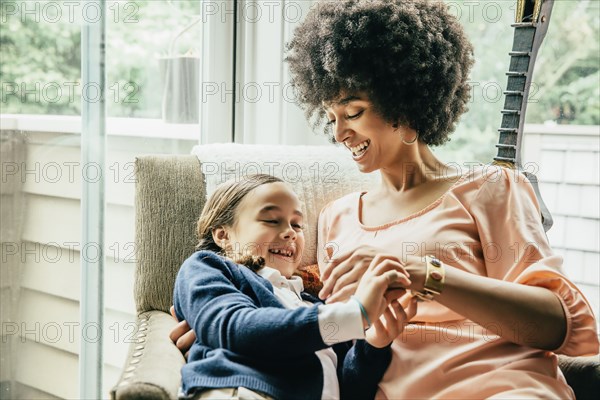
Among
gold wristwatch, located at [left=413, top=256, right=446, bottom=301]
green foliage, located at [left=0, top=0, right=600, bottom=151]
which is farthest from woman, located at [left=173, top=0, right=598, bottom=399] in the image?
green foliage, located at [left=0, top=0, right=600, bottom=151]

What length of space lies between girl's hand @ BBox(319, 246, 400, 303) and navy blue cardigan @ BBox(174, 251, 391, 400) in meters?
0.11

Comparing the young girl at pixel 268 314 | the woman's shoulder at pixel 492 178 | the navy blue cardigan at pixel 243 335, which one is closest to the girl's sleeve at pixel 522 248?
the woman's shoulder at pixel 492 178

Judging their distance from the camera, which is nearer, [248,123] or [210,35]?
[210,35]

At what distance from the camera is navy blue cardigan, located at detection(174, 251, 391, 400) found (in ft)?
3.89

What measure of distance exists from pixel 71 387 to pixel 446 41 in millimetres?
1429

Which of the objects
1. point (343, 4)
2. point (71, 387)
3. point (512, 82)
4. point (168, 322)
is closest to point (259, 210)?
point (168, 322)

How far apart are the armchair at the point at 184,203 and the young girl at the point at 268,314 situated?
9 cm

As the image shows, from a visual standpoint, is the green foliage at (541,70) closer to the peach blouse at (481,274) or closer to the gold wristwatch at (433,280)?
the peach blouse at (481,274)

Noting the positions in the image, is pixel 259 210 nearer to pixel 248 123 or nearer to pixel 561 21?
pixel 248 123

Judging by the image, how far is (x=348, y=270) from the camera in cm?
135

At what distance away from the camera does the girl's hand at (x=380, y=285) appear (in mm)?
1219

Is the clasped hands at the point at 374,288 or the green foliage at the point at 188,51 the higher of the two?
the green foliage at the point at 188,51

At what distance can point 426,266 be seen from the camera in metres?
1.30

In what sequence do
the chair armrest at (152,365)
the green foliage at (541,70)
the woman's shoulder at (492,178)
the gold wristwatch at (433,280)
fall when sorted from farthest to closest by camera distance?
the green foliage at (541,70) < the woman's shoulder at (492,178) < the gold wristwatch at (433,280) < the chair armrest at (152,365)
